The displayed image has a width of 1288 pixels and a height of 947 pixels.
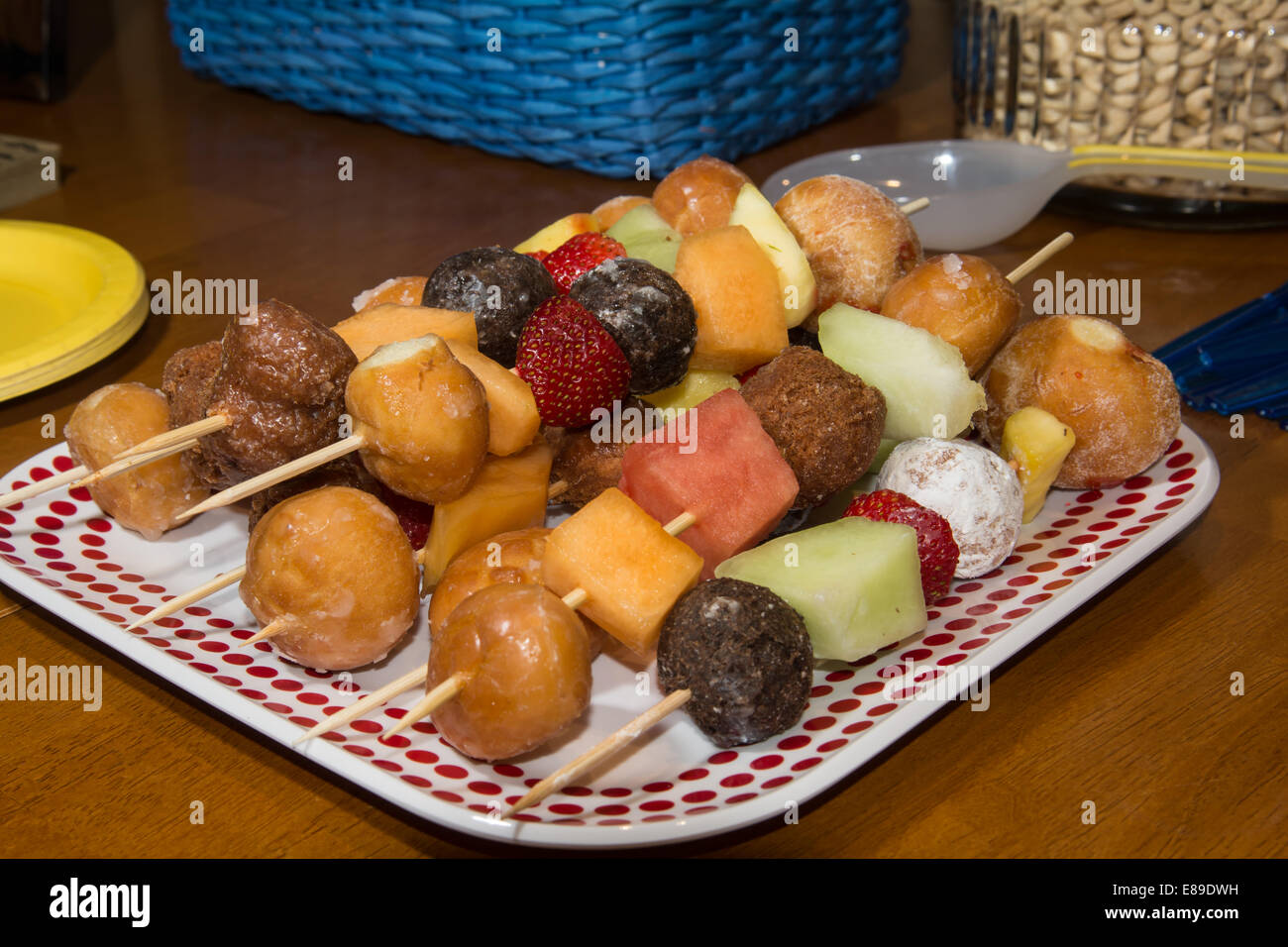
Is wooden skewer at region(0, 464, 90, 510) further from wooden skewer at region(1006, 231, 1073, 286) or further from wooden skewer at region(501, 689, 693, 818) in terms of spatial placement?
wooden skewer at region(1006, 231, 1073, 286)

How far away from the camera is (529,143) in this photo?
3033 millimetres

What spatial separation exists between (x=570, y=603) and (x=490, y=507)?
9.0 inches

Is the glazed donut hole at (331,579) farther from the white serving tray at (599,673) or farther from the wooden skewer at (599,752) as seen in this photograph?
the wooden skewer at (599,752)

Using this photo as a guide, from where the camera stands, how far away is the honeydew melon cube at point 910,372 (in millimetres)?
1699

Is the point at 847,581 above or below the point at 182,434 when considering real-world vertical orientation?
below

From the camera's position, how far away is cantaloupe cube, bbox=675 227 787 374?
1.71 metres

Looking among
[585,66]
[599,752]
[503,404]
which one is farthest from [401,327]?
[585,66]

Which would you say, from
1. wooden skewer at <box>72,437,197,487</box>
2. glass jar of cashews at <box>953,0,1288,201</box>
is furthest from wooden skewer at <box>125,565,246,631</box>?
glass jar of cashews at <box>953,0,1288,201</box>

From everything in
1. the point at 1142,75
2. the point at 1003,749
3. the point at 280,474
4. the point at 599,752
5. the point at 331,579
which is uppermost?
the point at 1142,75

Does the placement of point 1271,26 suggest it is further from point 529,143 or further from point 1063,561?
point 529,143

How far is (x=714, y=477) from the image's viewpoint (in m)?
1.53

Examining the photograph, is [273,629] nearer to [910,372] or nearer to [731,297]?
[731,297]

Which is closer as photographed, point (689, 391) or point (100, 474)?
point (100, 474)

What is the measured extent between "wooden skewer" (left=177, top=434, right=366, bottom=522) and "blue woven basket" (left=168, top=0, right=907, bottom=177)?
5.11 feet
